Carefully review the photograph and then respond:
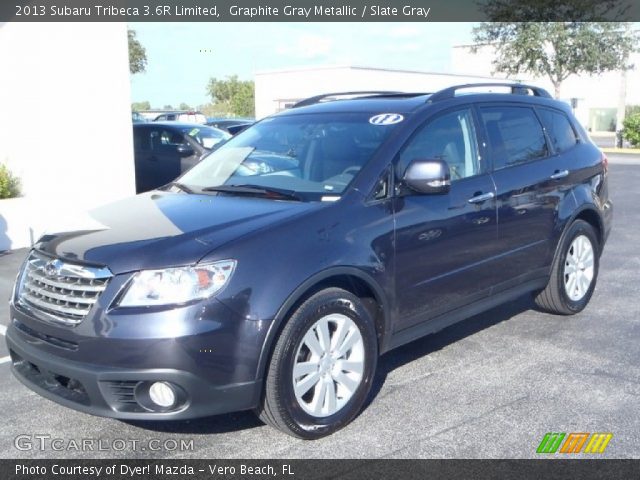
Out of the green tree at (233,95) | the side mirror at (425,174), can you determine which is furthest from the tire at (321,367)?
the green tree at (233,95)

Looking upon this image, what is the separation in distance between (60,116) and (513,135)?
6701mm

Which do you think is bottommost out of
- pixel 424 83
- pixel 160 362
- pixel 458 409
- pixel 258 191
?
pixel 458 409

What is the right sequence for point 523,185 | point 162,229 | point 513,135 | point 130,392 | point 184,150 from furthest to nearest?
point 184,150 < point 513,135 < point 523,185 < point 162,229 < point 130,392

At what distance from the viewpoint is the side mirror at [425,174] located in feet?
14.2

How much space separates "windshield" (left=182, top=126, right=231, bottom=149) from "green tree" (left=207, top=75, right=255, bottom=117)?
53087 millimetres

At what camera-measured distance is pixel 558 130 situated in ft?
20.1

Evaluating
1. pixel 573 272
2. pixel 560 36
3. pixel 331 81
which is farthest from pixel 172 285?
pixel 331 81

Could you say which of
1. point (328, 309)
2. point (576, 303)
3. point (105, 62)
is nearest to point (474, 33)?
point (105, 62)

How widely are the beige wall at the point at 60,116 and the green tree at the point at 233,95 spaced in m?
57.6

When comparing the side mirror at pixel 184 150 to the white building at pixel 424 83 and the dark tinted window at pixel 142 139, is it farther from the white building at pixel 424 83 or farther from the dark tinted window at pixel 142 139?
the white building at pixel 424 83

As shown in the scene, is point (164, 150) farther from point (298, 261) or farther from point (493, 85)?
point (298, 261)

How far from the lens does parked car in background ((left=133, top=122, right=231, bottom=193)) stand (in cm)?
1405

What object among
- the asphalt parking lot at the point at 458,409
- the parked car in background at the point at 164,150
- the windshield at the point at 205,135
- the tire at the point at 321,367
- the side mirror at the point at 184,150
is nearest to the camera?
the tire at the point at 321,367

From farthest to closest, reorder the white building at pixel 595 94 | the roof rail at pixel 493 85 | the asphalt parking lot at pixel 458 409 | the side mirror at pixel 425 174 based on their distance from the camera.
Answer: the white building at pixel 595 94, the roof rail at pixel 493 85, the side mirror at pixel 425 174, the asphalt parking lot at pixel 458 409
